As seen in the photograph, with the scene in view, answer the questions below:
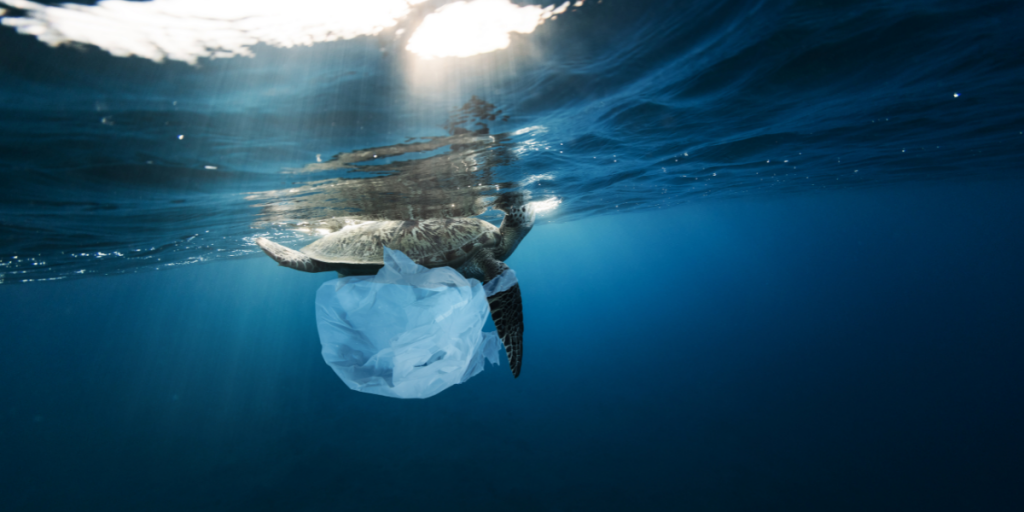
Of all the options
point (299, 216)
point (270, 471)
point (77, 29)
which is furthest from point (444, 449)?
point (77, 29)

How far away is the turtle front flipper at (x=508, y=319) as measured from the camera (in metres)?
4.10

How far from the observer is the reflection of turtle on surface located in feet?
12.7

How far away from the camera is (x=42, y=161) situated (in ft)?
15.5

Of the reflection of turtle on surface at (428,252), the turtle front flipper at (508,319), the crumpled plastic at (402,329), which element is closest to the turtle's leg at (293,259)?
the reflection of turtle on surface at (428,252)

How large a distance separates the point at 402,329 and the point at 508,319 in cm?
118

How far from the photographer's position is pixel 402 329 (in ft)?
11.9

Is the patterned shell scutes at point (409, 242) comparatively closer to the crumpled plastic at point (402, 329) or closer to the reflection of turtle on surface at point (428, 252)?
the reflection of turtle on surface at point (428, 252)

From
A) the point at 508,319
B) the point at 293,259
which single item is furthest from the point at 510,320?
the point at 293,259

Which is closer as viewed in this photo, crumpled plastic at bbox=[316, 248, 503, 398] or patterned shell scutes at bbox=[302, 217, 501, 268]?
crumpled plastic at bbox=[316, 248, 503, 398]

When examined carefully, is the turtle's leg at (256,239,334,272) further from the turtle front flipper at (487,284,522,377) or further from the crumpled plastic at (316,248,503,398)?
the turtle front flipper at (487,284,522,377)

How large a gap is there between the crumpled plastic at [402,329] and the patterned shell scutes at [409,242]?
0.24 metres

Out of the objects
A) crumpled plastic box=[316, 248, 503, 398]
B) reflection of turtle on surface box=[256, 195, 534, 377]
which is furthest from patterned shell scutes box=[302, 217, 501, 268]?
crumpled plastic box=[316, 248, 503, 398]

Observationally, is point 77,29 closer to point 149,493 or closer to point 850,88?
point 850,88

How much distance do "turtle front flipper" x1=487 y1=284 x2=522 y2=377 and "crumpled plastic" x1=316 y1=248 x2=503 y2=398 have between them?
226 mm
